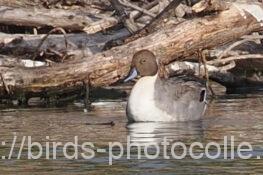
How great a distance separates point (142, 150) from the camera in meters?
8.79

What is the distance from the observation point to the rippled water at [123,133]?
7867 millimetres

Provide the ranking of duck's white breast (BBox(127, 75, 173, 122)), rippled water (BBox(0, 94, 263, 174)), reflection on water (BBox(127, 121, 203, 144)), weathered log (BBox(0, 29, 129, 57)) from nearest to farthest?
rippled water (BBox(0, 94, 263, 174)) < reflection on water (BBox(127, 121, 203, 144)) < duck's white breast (BBox(127, 75, 173, 122)) < weathered log (BBox(0, 29, 129, 57))

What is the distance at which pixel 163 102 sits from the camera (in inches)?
451

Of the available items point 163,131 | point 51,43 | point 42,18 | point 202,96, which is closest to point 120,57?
point 202,96

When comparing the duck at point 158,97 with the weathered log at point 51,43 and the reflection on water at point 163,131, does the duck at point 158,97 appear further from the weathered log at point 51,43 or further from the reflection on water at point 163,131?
A: the weathered log at point 51,43

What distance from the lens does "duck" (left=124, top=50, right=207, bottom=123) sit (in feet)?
37.2

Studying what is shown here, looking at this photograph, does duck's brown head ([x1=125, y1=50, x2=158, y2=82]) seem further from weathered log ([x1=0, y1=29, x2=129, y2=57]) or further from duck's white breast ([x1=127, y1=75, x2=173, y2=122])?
weathered log ([x1=0, y1=29, x2=129, y2=57])

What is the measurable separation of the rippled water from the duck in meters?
0.21

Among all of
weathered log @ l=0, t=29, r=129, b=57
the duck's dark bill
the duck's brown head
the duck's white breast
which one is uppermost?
weathered log @ l=0, t=29, r=129, b=57

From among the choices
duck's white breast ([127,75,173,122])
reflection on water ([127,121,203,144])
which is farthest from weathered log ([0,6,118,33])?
reflection on water ([127,121,203,144])

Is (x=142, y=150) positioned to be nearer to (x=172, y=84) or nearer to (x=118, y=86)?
(x=172, y=84)

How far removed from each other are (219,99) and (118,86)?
1841 mm

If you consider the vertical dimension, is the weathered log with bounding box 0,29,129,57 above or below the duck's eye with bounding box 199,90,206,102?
above

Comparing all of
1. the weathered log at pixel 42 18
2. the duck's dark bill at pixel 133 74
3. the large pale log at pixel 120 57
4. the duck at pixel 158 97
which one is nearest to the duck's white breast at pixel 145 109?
the duck at pixel 158 97
